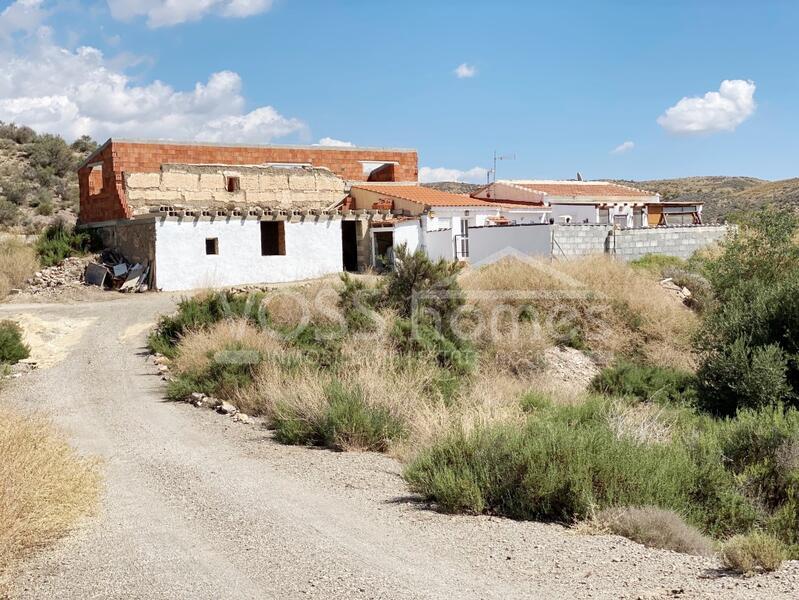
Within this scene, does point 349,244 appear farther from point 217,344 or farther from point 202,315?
point 217,344

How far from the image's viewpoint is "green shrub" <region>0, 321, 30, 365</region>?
51.1 ft

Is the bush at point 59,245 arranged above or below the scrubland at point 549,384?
above

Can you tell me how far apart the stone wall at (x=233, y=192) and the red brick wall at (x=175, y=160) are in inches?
39.1

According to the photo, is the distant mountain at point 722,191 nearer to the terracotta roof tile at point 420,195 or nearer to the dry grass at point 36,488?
the terracotta roof tile at point 420,195

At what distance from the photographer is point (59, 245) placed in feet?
92.8

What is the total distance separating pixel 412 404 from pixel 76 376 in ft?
25.3

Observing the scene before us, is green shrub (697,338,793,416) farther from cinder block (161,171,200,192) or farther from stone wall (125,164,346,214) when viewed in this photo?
cinder block (161,171,200,192)

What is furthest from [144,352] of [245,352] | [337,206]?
[337,206]

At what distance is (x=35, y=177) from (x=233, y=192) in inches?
920

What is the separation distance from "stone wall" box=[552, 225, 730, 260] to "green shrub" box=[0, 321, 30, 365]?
1444cm

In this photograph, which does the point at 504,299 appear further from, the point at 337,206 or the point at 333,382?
the point at 337,206

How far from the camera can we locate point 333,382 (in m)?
10.8

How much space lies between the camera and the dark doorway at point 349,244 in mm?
32125

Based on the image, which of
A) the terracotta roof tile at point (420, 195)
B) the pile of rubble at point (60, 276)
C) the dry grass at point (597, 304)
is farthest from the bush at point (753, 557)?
the terracotta roof tile at point (420, 195)
